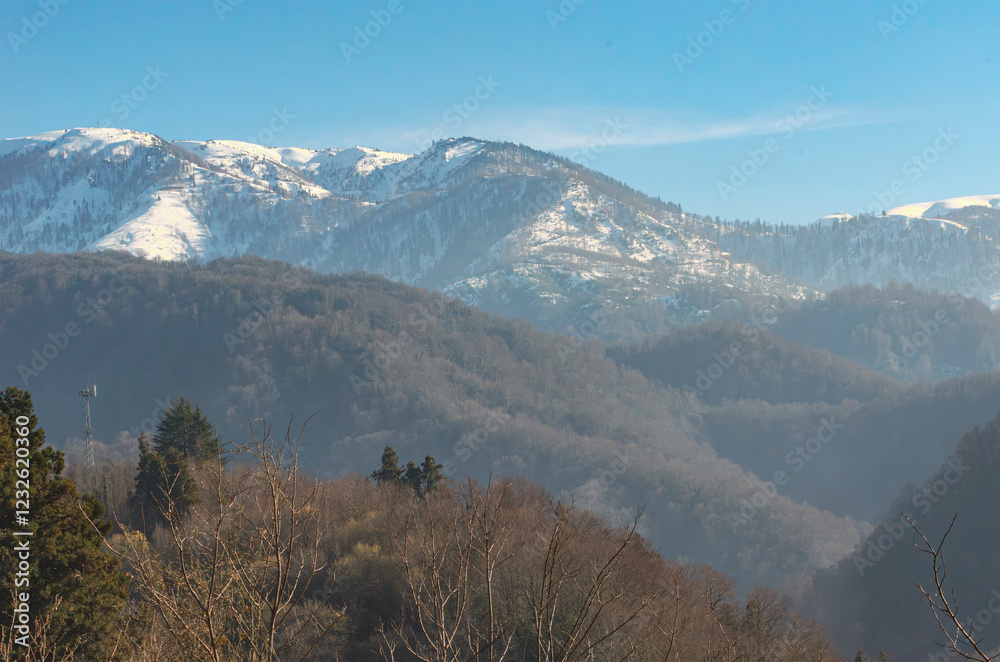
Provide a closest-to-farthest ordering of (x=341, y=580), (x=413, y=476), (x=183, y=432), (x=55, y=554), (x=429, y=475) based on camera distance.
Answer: (x=55, y=554)
(x=341, y=580)
(x=429, y=475)
(x=413, y=476)
(x=183, y=432)

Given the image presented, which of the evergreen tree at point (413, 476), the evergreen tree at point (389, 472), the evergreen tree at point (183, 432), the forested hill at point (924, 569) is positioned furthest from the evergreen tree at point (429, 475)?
the forested hill at point (924, 569)

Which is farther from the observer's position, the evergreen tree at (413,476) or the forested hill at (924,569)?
the forested hill at (924,569)

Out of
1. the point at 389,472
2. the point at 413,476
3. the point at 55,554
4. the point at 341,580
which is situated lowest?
the point at 341,580

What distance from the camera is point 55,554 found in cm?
2025

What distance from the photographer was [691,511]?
19175 centimetres

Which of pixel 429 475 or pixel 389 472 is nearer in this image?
pixel 429 475

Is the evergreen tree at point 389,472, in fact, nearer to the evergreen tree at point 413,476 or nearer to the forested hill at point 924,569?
the evergreen tree at point 413,476

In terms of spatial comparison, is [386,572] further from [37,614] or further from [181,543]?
[181,543]

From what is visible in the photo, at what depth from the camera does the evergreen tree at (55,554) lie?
19188 millimetres

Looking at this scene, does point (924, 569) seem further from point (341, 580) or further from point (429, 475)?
point (341, 580)

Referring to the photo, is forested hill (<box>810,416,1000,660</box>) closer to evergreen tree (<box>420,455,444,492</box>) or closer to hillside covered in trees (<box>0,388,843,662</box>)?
hillside covered in trees (<box>0,388,843,662</box>)

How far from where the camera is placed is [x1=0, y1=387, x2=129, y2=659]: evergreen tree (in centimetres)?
1919

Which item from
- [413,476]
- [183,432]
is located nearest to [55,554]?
[413,476]

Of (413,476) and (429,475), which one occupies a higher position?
(429,475)
